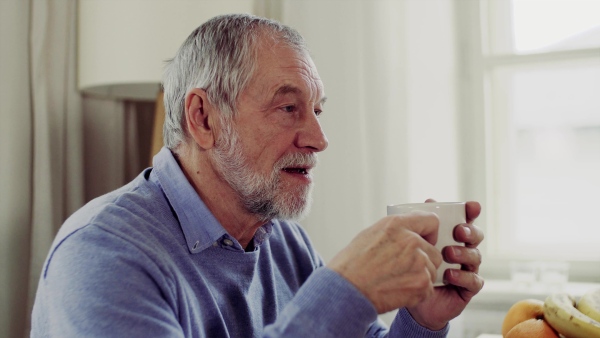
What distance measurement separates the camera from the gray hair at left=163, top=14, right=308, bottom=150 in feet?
3.73

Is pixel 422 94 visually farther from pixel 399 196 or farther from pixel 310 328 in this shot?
pixel 310 328

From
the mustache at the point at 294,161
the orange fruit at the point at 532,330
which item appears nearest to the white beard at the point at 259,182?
the mustache at the point at 294,161

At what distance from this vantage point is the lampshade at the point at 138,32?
1831 millimetres

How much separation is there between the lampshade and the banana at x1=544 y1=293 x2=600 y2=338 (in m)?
1.14

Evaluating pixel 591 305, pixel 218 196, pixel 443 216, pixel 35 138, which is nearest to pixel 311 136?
pixel 218 196

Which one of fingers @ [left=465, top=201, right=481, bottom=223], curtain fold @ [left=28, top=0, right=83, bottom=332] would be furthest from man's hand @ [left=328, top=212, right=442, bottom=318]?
curtain fold @ [left=28, top=0, right=83, bottom=332]

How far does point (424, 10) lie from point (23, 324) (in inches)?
57.0

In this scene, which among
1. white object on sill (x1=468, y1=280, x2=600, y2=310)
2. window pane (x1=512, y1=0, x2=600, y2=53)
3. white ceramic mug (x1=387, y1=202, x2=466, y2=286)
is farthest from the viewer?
window pane (x1=512, y1=0, x2=600, y2=53)

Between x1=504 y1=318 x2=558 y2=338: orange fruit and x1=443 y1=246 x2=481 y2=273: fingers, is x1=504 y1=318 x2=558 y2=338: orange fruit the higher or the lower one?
the lower one

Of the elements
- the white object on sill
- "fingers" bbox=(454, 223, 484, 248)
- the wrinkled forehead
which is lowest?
the white object on sill

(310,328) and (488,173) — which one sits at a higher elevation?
(488,173)

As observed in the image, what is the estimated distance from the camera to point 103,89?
2.10 meters

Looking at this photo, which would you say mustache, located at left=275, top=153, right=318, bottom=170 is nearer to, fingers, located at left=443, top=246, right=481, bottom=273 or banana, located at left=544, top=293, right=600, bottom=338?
fingers, located at left=443, top=246, right=481, bottom=273

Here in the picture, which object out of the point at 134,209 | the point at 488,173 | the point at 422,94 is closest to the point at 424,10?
the point at 422,94
